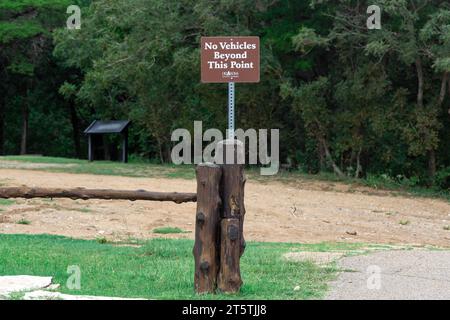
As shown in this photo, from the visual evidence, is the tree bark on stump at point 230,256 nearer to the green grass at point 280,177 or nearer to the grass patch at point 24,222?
the grass patch at point 24,222

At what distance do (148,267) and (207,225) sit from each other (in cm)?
203

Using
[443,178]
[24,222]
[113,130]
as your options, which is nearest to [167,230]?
[24,222]

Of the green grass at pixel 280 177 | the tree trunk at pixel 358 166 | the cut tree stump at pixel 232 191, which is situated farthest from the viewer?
the tree trunk at pixel 358 166

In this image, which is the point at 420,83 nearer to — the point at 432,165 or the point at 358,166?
the point at 432,165

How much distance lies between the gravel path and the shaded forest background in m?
10.7

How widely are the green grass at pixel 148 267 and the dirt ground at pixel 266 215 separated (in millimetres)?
1688

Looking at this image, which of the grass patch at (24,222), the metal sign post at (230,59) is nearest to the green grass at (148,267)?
the grass patch at (24,222)

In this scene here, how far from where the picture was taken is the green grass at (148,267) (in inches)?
316

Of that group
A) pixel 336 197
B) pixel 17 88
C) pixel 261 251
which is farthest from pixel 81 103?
pixel 261 251

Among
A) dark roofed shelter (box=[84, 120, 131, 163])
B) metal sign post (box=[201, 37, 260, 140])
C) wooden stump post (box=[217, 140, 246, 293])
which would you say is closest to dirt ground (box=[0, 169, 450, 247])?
metal sign post (box=[201, 37, 260, 140])

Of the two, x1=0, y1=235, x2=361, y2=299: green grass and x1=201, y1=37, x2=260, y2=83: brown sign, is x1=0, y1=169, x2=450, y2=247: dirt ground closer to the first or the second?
x1=0, y1=235, x2=361, y2=299: green grass

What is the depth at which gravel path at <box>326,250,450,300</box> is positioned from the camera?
7844mm

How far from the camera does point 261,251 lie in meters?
11.3
